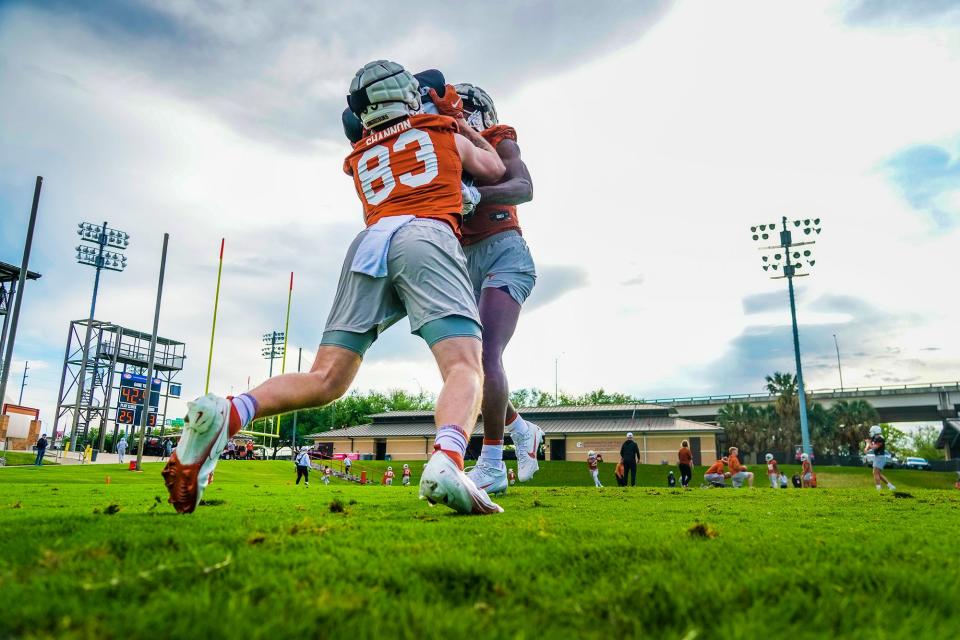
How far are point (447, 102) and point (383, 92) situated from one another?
107 centimetres

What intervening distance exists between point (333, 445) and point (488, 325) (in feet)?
208

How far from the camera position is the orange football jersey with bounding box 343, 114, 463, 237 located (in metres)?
3.88

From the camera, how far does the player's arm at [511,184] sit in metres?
4.98

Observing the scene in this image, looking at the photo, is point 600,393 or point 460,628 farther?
point 600,393

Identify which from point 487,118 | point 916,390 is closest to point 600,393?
point 916,390

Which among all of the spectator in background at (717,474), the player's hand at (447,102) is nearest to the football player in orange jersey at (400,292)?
the player's hand at (447,102)

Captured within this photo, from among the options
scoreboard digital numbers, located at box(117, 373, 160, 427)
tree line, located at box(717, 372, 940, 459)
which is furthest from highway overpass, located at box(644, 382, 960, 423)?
scoreboard digital numbers, located at box(117, 373, 160, 427)

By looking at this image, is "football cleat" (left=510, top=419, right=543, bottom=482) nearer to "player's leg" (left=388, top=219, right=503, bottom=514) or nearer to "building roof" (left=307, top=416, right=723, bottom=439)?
"player's leg" (left=388, top=219, right=503, bottom=514)

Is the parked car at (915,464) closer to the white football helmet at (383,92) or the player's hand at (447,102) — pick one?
the player's hand at (447,102)

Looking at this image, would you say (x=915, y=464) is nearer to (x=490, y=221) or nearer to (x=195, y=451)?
(x=490, y=221)

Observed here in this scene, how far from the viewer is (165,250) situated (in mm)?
23422

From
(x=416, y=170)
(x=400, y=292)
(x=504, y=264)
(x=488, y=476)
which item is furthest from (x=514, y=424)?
(x=416, y=170)

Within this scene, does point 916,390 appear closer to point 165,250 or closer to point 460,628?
point 165,250

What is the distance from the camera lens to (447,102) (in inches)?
196
